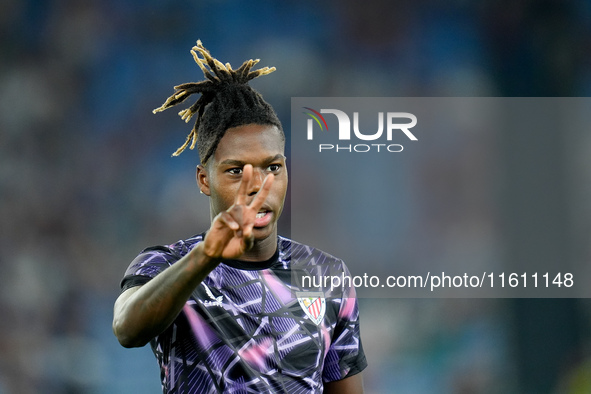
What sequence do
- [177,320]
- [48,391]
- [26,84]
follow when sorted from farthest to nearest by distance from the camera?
[26,84]
[48,391]
[177,320]

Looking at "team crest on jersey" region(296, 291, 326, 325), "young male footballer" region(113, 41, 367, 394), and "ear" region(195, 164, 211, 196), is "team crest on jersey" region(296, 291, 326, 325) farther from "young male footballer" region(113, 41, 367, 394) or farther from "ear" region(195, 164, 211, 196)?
"ear" region(195, 164, 211, 196)

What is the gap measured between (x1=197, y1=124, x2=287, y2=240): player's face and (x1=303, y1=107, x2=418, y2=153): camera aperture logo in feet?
5.58

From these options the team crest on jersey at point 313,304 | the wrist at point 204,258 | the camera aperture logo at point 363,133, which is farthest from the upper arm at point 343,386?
the camera aperture logo at point 363,133

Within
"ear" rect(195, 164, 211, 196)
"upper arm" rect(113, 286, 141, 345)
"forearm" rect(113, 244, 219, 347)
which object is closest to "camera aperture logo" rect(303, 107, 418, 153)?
"ear" rect(195, 164, 211, 196)

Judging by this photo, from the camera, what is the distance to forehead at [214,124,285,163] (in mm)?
2207

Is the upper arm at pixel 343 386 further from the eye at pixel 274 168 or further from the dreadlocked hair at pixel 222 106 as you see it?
the dreadlocked hair at pixel 222 106

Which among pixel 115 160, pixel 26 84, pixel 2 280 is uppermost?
pixel 26 84

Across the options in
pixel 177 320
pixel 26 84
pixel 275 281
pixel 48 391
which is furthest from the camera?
pixel 26 84

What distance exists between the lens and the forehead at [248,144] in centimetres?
221

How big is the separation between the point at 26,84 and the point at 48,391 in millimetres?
1798

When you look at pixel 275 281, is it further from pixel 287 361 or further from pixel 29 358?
pixel 29 358

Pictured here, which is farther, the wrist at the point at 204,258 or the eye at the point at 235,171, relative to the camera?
the eye at the point at 235,171

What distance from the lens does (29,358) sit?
4.02 m

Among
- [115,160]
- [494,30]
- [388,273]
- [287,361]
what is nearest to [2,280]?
[115,160]
